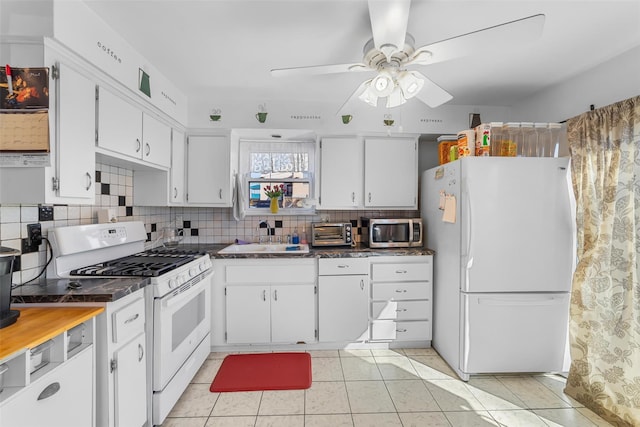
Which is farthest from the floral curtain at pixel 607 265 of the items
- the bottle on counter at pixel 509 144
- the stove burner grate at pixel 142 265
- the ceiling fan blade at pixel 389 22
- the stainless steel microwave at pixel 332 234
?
the stove burner grate at pixel 142 265

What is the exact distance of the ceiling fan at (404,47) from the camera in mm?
1195

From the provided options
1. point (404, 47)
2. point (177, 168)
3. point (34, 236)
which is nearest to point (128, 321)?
point (34, 236)

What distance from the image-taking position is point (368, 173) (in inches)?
119

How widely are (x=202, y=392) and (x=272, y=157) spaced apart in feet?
7.58

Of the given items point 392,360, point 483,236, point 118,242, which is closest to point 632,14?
point 483,236

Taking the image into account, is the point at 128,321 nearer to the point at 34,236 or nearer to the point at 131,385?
the point at 131,385

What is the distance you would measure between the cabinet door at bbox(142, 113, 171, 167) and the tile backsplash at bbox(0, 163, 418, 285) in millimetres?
358

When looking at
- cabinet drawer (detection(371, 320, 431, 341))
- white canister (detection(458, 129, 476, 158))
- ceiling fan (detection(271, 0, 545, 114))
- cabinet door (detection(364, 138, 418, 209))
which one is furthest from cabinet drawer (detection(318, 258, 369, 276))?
ceiling fan (detection(271, 0, 545, 114))

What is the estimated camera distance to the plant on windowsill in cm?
320

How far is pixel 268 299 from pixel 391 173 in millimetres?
1748

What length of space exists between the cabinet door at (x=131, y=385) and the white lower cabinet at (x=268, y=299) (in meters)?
0.98

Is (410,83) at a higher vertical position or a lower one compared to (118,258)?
higher

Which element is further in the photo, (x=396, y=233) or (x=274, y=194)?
(x=274, y=194)

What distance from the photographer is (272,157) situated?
3342mm
